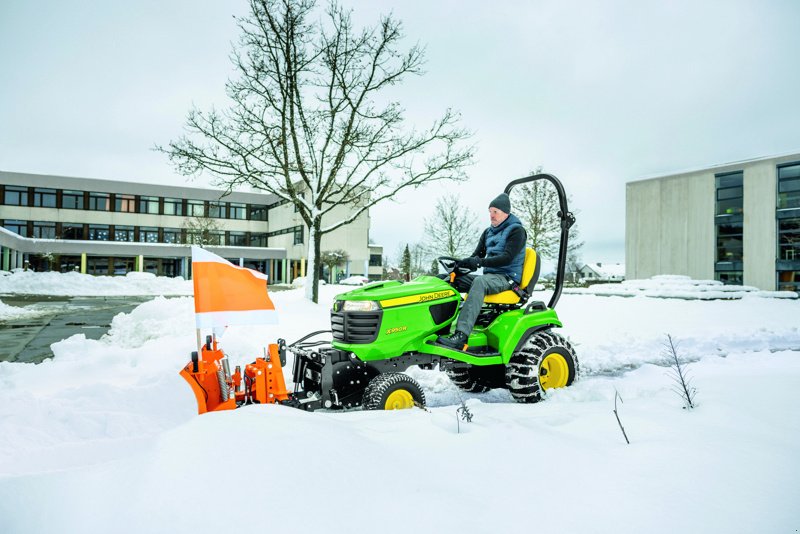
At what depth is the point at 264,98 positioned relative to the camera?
629 inches

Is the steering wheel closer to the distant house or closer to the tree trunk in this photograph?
the tree trunk

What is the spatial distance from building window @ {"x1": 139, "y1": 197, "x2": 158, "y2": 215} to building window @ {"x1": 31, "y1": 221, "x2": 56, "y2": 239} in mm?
7872

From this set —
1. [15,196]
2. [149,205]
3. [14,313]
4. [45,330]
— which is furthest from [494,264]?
[15,196]

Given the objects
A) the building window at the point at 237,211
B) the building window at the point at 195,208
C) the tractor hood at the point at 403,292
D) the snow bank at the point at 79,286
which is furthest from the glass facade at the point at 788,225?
the building window at the point at 195,208

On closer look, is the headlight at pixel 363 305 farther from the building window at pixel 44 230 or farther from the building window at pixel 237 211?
the building window at pixel 44 230

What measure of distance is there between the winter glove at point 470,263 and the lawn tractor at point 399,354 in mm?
93

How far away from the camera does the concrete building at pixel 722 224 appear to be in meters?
29.1

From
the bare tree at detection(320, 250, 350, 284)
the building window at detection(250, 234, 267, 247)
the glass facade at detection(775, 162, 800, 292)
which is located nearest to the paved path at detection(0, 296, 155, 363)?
the bare tree at detection(320, 250, 350, 284)

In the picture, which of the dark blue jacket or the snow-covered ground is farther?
the dark blue jacket

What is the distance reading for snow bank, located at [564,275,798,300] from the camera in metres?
20.7

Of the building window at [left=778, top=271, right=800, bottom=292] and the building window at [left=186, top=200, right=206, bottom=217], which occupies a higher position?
the building window at [left=186, top=200, right=206, bottom=217]

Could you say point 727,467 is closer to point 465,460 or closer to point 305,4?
point 465,460

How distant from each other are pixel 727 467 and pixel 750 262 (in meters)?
34.0

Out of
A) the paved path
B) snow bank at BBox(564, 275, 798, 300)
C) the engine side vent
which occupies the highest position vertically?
the engine side vent
